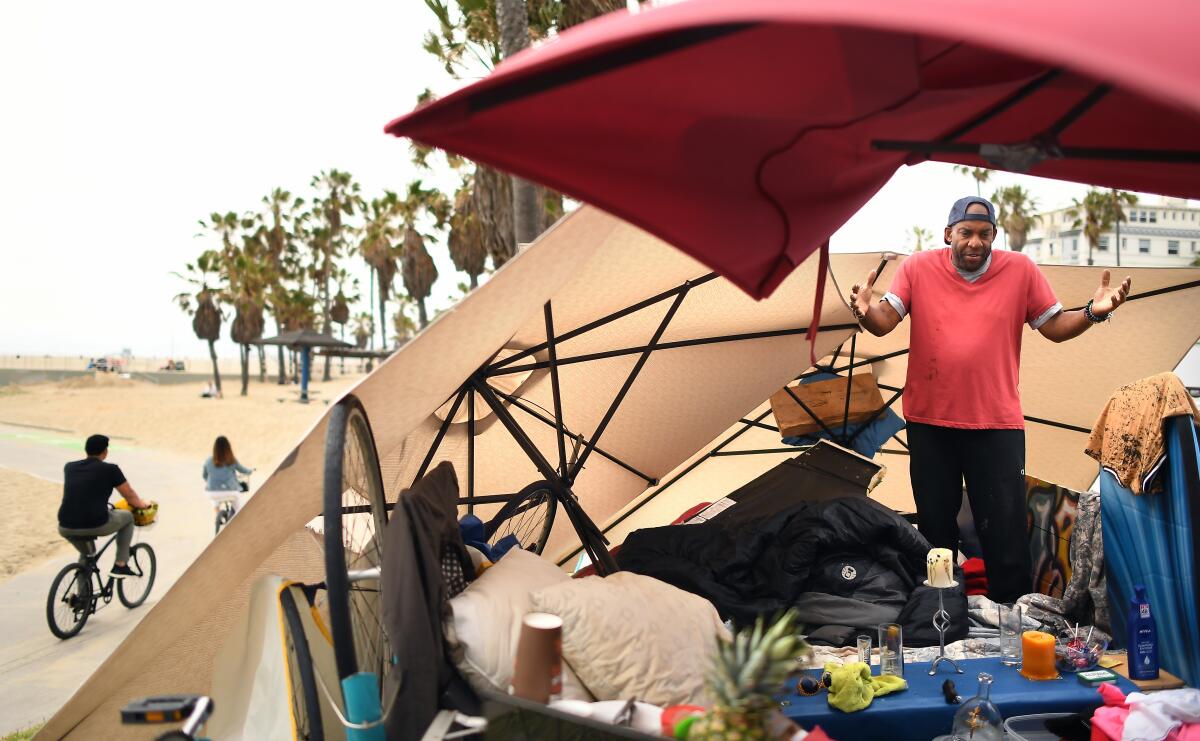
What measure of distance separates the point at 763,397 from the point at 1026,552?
1.94m

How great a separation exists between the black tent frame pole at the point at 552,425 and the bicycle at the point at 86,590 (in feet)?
16.9

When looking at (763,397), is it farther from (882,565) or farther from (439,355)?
(439,355)

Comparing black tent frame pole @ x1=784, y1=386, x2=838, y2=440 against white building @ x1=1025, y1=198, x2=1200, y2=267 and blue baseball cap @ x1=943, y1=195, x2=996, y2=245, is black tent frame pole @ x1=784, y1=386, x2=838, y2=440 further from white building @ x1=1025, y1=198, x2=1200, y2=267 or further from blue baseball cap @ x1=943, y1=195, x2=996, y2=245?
white building @ x1=1025, y1=198, x2=1200, y2=267

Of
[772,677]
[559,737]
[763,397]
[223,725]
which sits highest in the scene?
[763,397]

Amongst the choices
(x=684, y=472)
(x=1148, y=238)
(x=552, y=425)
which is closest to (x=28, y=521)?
(x=684, y=472)

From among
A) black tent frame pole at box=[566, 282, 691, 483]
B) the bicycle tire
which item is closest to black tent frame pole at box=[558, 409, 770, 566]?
black tent frame pole at box=[566, 282, 691, 483]

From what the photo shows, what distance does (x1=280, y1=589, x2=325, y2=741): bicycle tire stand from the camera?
2.14 meters

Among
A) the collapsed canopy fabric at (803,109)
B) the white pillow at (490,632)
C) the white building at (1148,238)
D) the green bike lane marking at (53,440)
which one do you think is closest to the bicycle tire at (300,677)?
the white pillow at (490,632)

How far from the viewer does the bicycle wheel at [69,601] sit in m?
7.30

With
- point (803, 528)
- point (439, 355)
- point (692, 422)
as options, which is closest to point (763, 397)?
point (692, 422)

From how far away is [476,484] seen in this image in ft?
17.1

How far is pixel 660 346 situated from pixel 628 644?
2748 millimetres

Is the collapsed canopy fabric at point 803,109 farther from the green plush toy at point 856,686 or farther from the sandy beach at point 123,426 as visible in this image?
the sandy beach at point 123,426

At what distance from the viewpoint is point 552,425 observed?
16.9 ft
